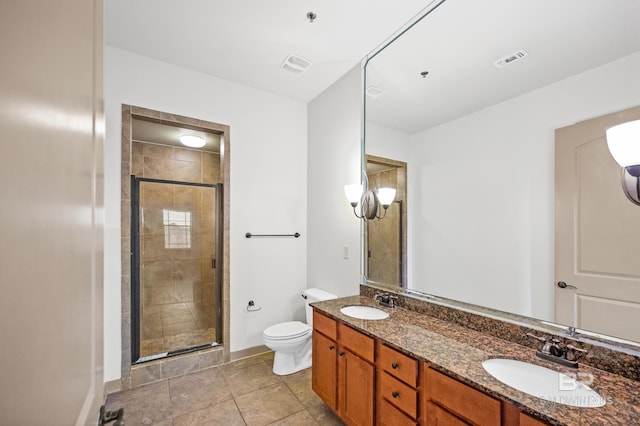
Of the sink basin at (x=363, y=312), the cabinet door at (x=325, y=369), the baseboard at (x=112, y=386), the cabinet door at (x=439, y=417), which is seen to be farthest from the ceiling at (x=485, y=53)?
the baseboard at (x=112, y=386)

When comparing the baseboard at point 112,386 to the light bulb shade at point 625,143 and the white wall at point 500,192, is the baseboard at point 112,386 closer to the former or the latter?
the white wall at point 500,192

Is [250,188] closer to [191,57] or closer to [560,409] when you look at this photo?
[191,57]

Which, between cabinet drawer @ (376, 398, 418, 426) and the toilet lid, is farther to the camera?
the toilet lid

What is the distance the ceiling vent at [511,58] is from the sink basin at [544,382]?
155cm

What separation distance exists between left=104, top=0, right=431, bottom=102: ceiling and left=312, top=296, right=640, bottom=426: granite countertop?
6.99 ft

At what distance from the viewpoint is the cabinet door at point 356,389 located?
1601 millimetres

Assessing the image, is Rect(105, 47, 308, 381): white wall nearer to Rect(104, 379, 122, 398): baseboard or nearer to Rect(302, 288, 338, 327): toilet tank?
Rect(104, 379, 122, 398): baseboard

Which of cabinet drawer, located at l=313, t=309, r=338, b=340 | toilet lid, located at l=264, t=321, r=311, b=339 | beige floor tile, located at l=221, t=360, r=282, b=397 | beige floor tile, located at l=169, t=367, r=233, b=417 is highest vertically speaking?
cabinet drawer, located at l=313, t=309, r=338, b=340

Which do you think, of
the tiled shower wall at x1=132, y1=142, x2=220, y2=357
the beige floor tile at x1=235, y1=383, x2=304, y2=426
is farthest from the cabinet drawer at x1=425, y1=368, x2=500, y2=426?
the tiled shower wall at x1=132, y1=142, x2=220, y2=357

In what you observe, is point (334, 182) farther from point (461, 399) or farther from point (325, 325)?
point (461, 399)

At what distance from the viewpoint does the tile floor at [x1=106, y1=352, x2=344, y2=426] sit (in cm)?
199

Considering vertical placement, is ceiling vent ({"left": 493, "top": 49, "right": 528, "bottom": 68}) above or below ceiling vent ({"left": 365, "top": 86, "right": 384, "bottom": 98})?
below

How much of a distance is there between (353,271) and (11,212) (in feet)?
8.00

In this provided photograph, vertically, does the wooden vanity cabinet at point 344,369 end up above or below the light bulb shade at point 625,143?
below
